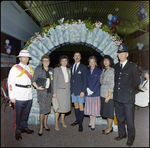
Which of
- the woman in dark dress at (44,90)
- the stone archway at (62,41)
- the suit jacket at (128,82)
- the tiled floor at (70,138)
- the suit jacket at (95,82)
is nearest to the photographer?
the suit jacket at (128,82)

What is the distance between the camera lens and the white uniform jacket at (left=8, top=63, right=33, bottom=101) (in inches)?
106

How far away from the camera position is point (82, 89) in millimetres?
3211

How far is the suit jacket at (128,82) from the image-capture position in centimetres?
254

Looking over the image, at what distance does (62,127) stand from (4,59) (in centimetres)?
598

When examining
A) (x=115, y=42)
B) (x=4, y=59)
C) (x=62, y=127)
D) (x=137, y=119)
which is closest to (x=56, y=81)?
(x=62, y=127)

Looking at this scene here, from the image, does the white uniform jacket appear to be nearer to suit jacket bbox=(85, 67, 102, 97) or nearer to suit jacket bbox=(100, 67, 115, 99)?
Answer: suit jacket bbox=(85, 67, 102, 97)

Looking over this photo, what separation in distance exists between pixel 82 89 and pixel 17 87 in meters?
1.49

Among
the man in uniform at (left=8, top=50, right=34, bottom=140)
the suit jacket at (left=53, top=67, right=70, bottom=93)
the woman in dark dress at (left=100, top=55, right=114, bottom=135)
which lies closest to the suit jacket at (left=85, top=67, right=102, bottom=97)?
the woman in dark dress at (left=100, top=55, right=114, bottom=135)

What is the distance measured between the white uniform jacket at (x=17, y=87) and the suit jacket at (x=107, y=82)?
1708 mm

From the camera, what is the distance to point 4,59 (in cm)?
749

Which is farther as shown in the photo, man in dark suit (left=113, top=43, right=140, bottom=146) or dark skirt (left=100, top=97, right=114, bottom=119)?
dark skirt (left=100, top=97, right=114, bottom=119)

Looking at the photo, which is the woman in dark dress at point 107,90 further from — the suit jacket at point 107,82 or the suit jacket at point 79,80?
the suit jacket at point 79,80

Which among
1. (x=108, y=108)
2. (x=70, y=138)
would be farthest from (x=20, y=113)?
(x=108, y=108)

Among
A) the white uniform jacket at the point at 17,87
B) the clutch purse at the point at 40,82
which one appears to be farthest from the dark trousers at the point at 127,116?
the white uniform jacket at the point at 17,87
